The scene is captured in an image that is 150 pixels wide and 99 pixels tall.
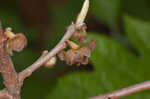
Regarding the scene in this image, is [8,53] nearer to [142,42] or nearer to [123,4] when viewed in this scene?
[142,42]

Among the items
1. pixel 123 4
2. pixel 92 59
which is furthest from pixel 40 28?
pixel 92 59

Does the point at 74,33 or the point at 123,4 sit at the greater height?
the point at 74,33

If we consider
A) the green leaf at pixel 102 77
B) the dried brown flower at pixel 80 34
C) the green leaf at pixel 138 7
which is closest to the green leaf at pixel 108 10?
the green leaf at pixel 138 7

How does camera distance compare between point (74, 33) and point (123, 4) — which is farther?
point (123, 4)

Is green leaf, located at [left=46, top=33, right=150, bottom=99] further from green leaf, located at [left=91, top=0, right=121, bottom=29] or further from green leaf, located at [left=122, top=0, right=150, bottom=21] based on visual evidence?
green leaf, located at [left=122, top=0, right=150, bottom=21]

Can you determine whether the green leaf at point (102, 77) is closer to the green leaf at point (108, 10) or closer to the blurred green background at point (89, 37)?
the blurred green background at point (89, 37)

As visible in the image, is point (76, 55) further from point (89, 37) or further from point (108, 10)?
point (108, 10)

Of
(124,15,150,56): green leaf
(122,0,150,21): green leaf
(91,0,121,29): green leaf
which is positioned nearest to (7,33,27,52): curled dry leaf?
(124,15,150,56): green leaf

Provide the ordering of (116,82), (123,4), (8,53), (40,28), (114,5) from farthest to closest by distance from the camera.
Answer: (40,28) < (123,4) < (114,5) < (116,82) < (8,53)
